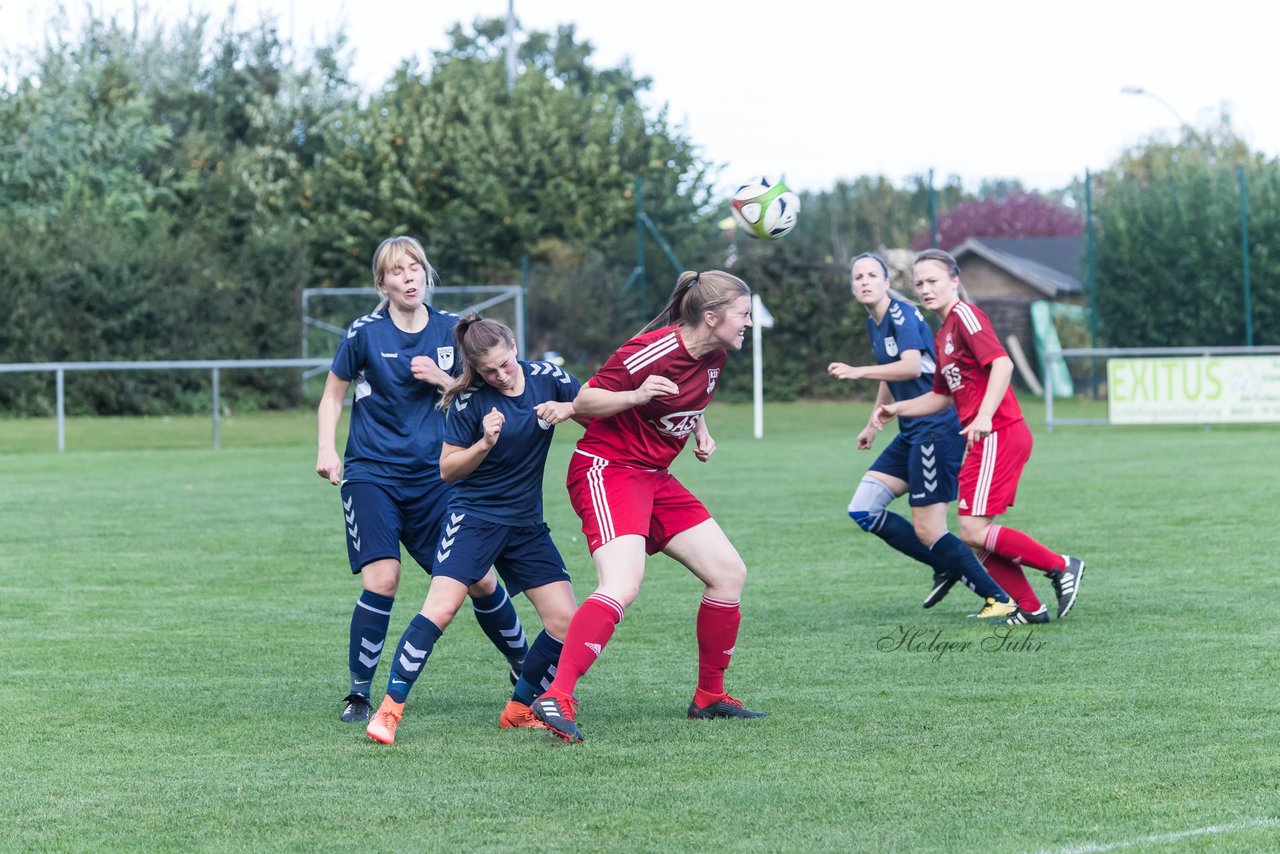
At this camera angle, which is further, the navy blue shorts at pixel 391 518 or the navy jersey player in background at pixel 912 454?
the navy jersey player in background at pixel 912 454

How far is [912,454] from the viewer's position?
27.2ft

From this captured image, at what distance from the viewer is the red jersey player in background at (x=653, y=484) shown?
17.9 feet

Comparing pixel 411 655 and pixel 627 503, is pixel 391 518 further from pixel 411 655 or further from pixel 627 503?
pixel 627 503

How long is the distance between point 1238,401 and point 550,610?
59.6 ft

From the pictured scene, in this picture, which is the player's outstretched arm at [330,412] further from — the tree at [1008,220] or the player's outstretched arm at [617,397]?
the tree at [1008,220]

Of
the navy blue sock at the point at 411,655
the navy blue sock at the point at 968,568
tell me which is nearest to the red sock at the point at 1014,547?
the navy blue sock at the point at 968,568

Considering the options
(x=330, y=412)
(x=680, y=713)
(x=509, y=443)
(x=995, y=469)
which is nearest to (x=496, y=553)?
(x=509, y=443)

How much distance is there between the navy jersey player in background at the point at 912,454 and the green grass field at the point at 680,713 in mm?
326

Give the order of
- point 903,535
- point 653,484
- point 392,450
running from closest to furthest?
point 653,484, point 392,450, point 903,535

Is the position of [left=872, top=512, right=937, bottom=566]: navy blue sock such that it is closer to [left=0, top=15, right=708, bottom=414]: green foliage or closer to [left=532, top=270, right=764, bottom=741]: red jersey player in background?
[left=532, top=270, right=764, bottom=741]: red jersey player in background

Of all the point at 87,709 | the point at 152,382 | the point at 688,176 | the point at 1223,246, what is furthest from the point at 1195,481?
the point at 688,176

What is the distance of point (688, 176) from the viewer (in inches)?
1431

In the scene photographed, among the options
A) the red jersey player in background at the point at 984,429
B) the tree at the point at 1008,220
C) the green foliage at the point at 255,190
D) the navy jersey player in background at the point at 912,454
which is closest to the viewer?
the red jersey player in background at the point at 984,429

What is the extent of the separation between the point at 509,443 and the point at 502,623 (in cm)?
86
